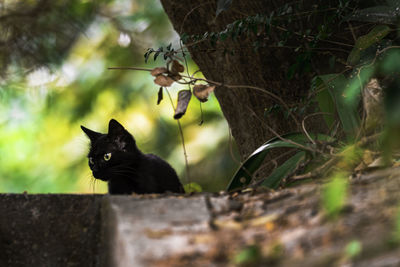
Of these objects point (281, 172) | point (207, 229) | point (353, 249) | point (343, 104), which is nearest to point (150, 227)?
point (207, 229)

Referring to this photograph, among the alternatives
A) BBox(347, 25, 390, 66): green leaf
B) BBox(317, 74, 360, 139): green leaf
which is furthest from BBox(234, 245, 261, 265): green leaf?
BBox(347, 25, 390, 66): green leaf

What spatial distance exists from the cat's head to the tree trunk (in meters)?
0.43

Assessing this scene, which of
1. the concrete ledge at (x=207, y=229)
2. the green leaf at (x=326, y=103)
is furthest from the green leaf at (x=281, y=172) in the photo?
the green leaf at (x=326, y=103)

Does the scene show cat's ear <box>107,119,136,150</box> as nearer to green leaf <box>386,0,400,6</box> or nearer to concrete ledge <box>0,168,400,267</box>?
concrete ledge <box>0,168,400,267</box>

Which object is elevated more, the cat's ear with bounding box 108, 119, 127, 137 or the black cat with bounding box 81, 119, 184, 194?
the cat's ear with bounding box 108, 119, 127, 137

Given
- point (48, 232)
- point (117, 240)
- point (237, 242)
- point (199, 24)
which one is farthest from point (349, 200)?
point (199, 24)

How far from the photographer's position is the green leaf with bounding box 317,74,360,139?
156 centimetres

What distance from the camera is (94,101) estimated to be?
4258mm

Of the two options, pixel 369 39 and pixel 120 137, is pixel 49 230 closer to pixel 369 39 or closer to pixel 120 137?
pixel 120 137

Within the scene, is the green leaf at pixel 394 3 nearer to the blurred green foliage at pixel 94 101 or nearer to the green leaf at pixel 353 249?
the green leaf at pixel 353 249

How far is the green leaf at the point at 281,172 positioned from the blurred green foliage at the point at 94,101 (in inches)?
69.0

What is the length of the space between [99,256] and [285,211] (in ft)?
1.67

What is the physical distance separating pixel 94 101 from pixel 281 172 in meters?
2.98

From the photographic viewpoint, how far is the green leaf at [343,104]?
156 cm
